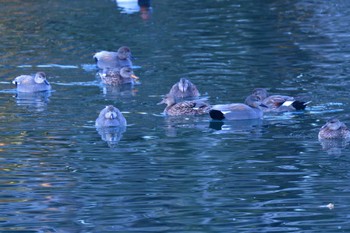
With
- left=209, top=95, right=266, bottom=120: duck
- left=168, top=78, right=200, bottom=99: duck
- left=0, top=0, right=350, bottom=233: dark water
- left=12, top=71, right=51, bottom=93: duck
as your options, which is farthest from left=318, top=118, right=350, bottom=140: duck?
left=12, top=71, right=51, bottom=93: duck

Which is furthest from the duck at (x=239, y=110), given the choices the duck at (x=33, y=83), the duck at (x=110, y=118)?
the duck at (x=33, y=83)

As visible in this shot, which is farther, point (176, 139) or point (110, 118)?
point (110, 118)

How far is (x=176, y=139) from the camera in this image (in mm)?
Answer: 14617

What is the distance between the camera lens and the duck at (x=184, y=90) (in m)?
17.6

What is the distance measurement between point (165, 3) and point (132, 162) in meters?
22.0

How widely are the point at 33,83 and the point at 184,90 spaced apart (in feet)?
9.63

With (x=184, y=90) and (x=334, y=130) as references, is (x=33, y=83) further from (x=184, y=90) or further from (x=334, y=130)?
(x=334, y=130)

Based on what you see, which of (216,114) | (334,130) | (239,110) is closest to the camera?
(334,130)

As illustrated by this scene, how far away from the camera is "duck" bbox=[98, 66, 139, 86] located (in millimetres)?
19672

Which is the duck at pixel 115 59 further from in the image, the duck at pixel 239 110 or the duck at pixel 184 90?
the duck at pixel 239 110

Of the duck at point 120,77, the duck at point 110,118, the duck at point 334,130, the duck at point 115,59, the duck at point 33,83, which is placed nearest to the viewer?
the duck at point 334,130

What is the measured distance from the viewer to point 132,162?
43.2 feet

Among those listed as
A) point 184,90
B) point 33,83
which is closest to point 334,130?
point 184,90

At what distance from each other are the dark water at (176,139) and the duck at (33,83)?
0.27 m
